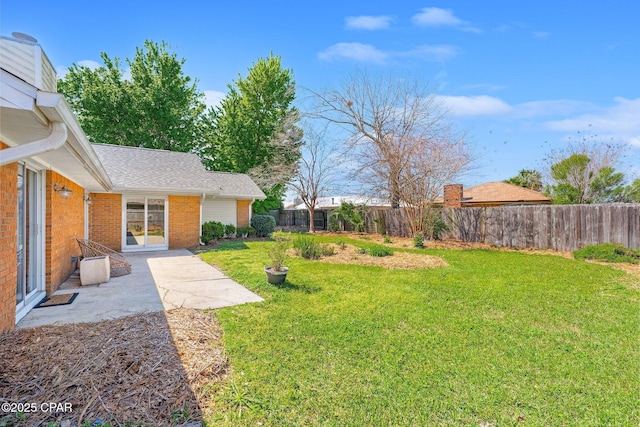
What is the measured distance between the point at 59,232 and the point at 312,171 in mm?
17310

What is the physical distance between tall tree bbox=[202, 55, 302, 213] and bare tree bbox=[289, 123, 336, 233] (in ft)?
6.90

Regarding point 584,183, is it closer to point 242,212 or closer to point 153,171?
point 242,212

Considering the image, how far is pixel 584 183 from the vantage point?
16.7 m

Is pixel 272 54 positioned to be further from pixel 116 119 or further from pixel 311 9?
pixel 311 9

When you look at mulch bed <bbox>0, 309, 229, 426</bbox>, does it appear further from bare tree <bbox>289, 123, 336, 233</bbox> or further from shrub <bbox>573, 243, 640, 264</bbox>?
bare tree <bbox>289, 123, 336, 233</bbox>

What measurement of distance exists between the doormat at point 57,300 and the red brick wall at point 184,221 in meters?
7.23

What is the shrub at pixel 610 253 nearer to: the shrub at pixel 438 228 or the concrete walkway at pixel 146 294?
the shrub at pixel 438 228

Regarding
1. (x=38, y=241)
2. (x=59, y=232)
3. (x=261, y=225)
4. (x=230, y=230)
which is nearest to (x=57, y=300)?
(x=38, y=241)

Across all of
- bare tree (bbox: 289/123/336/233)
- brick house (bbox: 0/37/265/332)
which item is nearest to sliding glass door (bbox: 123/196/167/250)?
brick house (bbox: 0/37/265/332)

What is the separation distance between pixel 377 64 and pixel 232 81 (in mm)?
15996

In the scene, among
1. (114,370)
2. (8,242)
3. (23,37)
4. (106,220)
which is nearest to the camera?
(114,370)

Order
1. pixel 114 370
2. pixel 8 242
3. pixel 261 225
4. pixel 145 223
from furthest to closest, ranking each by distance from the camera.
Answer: pixel 261 225, pixel 145 223, pixel 8 242, pixel 114 370

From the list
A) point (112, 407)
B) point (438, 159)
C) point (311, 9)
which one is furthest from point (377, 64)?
point (112, 407)

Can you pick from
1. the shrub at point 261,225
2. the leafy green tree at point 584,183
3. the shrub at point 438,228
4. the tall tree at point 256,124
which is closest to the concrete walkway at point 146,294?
the shrub at point 261,225
